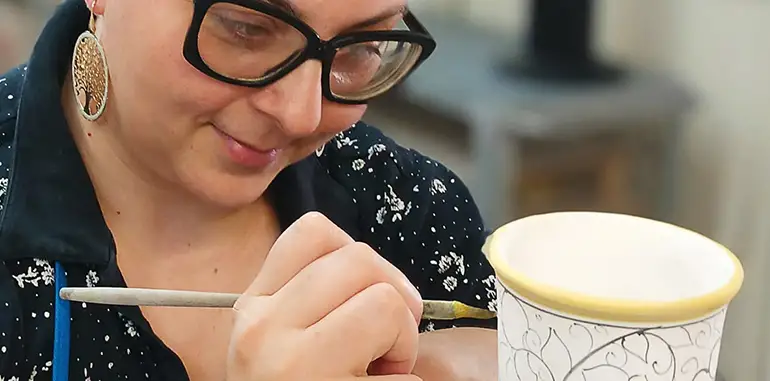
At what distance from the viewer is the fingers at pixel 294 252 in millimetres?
708

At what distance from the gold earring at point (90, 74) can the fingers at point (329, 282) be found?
32 cm

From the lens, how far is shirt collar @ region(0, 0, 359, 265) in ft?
2.87

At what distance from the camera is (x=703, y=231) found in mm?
2355

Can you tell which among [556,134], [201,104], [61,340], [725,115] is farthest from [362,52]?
[725,115]

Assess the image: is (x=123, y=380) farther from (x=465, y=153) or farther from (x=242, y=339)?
(x=465, y=153)

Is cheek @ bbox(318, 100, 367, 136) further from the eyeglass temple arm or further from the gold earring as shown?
the gold earring

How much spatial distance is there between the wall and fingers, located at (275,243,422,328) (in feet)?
4.96

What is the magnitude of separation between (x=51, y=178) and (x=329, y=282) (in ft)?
1.19

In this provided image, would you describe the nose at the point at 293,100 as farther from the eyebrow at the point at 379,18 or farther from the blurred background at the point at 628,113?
the blurred background at the point at 628,113

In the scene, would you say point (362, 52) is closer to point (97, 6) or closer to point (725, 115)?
point (97, 6)

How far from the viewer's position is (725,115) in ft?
7.36

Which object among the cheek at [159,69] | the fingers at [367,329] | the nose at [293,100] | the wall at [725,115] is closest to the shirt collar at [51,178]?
the cheek at [159,69]

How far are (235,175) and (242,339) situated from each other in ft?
0.78

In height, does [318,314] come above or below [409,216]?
above
